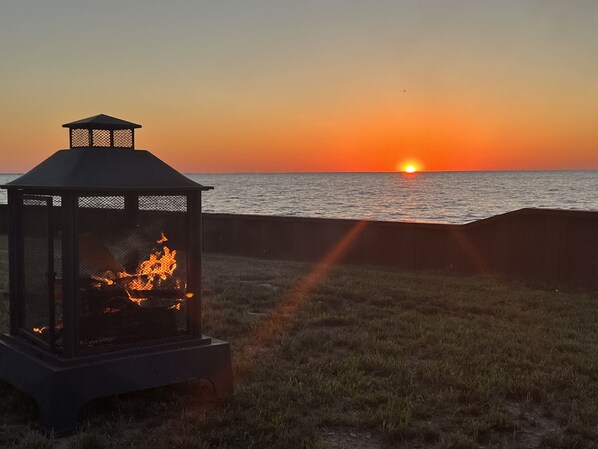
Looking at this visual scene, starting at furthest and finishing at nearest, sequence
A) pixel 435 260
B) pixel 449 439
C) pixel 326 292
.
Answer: pixel 435 260, pixel 326 292, pixel 449 439

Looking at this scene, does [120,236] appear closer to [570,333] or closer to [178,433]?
[178,433]

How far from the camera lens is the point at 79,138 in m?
5.23

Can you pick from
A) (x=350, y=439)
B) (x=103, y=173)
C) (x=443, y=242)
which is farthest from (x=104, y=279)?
(x=443, y=242)

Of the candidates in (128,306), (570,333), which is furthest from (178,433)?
(570,333)

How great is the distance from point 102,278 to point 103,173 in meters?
0.87

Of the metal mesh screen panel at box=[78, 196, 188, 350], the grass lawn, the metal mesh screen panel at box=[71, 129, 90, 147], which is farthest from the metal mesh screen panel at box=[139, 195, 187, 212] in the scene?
the grass lawn

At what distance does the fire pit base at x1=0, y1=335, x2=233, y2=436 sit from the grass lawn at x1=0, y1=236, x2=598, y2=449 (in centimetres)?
19

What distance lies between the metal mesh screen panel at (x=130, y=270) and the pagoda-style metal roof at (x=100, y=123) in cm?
70

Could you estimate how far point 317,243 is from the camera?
658 inches

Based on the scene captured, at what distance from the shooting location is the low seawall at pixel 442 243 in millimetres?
11914

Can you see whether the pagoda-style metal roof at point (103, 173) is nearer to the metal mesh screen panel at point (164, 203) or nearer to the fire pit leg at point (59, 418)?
the metal mesh screen panel at point (164, 203)

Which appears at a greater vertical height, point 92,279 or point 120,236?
point 120,236

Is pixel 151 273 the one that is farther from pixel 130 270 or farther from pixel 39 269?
pixel 39 269

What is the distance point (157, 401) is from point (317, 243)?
459 inches
